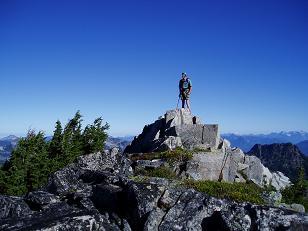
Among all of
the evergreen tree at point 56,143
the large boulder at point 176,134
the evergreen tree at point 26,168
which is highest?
the large boulder at point 176,134

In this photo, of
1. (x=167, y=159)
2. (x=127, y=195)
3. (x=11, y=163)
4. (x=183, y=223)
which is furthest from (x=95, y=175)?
(x=11, y=163)

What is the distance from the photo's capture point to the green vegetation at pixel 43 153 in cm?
3494

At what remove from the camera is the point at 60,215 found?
50.2ft

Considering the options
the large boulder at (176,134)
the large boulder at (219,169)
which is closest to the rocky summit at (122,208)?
the large boulder at (219,169)

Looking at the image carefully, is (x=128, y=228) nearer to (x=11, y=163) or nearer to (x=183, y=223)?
(x=183, y=223)

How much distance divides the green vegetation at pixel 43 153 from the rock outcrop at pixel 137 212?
13.8 metres

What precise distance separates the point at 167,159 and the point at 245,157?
1602 cm

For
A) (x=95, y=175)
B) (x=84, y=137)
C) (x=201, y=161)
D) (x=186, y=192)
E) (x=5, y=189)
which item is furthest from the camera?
(x=84, y=137)

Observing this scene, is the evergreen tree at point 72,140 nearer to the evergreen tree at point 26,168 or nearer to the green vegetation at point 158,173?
the evergreen tree at point 26,168

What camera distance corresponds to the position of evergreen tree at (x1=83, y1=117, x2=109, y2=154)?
4156cm

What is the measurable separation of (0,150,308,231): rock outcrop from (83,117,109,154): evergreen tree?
18.6 meters

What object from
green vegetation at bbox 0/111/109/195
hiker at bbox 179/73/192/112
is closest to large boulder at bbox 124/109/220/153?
hiker at bbox 179/73/192/112

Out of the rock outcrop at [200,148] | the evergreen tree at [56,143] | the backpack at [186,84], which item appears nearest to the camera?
the rock outcrop at [200,148]

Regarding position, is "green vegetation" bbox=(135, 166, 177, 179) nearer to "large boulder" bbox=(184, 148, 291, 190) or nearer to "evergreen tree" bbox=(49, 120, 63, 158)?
"large boulder" bbox=(184, 148, 291, 190)
